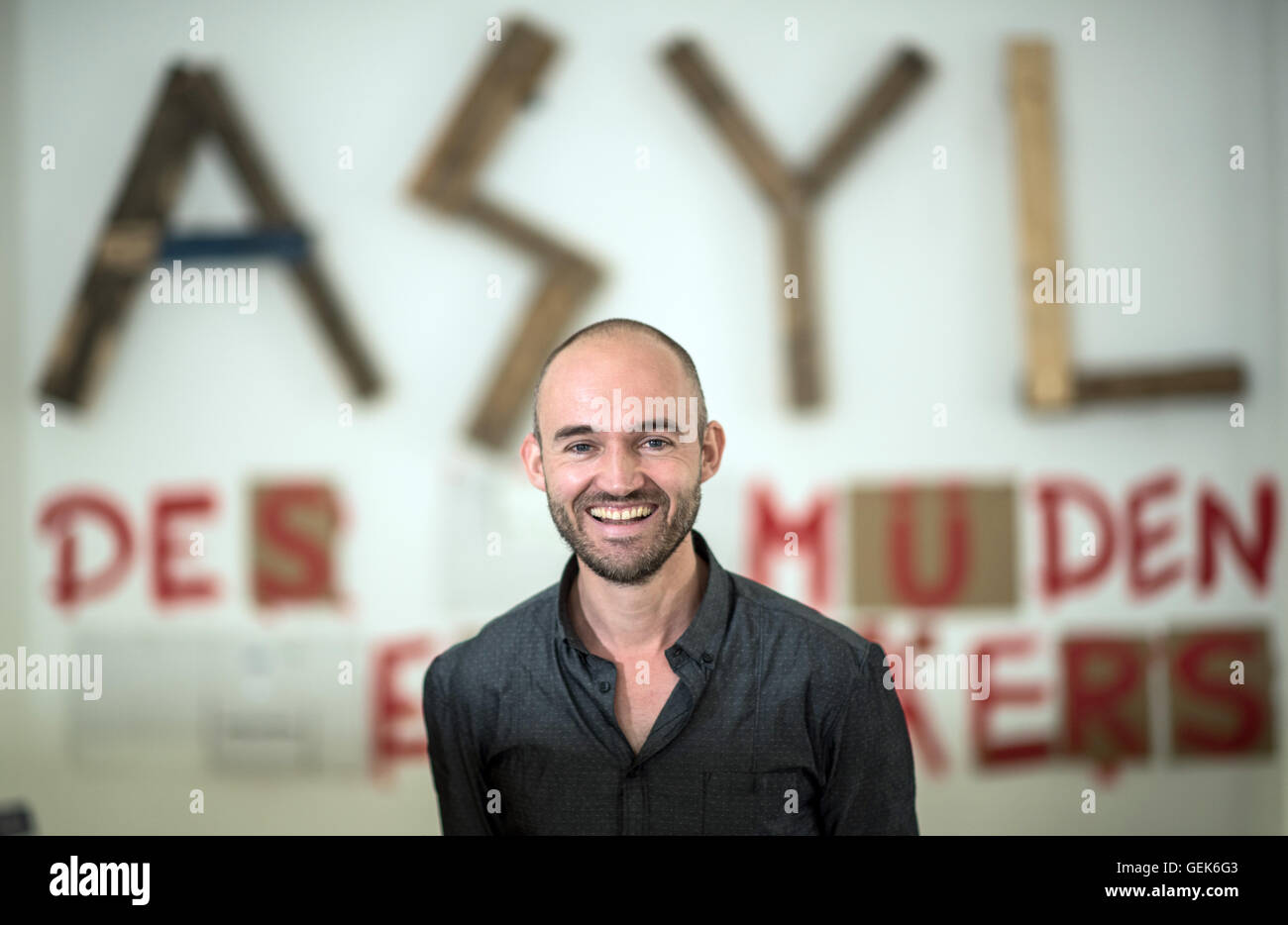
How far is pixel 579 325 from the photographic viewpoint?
1890 millimetres

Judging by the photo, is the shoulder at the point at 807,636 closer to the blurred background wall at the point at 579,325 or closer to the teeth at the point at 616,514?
the teeth at the point at 616,514

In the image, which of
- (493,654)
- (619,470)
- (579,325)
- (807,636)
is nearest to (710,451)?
(619,470)

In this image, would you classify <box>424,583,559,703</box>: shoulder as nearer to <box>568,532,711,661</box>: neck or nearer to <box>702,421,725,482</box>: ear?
<box>568,532,711,661</box>: neck

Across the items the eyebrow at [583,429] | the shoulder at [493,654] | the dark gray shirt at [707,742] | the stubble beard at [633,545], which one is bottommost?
the dark gray shirt at [707,742]

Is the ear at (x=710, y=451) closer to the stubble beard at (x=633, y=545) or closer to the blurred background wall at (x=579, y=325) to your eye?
the stubble beard at (x=633, y=545)

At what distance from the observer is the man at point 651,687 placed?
1.21m

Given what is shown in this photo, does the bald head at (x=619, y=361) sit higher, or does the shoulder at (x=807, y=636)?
the bald head at (x=619, y=361)

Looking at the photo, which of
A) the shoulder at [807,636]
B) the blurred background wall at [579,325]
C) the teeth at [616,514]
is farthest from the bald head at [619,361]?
the blurred background wall at [579,325]

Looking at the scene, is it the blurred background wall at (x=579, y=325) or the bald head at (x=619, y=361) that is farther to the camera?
the blurred background wall at (x=579, y=325)

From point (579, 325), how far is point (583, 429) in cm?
Result: 72

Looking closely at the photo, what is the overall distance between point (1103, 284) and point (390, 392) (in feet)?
4.50

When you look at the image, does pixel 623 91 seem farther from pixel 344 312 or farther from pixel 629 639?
pixel 629 639

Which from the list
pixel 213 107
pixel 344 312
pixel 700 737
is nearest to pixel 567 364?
pixel 700 737
